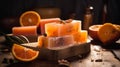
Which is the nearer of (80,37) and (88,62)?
(88,62)

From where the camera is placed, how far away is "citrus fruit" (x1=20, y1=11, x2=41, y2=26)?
2.88 meters

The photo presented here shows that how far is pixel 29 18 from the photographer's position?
2.91m

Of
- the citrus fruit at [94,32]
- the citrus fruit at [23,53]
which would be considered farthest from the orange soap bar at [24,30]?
the citrus fruit at [94,32]

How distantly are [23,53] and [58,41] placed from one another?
0.33 metres

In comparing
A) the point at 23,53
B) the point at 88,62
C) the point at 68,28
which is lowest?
the point at 88,62

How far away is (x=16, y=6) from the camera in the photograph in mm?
3137

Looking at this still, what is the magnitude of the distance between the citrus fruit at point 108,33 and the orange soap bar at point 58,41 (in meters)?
0.45

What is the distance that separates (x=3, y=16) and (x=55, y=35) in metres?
1.16

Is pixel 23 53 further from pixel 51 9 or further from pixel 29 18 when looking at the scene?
pixel 51 9

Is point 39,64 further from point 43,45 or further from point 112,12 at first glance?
point 112,12

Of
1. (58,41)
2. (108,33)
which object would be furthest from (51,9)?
(58,41)

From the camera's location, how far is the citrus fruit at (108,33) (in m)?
2.57

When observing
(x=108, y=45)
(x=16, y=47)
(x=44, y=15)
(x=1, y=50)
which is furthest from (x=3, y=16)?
(x=108, y=45)

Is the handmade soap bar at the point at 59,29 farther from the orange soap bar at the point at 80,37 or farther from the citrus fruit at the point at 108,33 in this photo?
the citrus fruit at the point at 108,33
